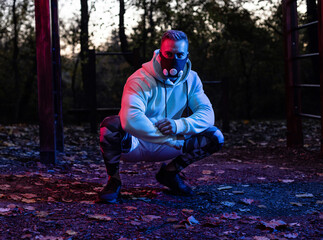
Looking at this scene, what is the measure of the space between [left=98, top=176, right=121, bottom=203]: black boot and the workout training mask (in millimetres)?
923

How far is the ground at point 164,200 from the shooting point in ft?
10.1

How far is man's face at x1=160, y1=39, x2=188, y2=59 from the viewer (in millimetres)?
3445

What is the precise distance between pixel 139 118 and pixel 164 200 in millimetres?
884

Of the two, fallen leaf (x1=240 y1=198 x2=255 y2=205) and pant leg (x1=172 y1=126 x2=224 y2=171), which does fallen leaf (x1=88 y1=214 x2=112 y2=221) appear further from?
fallen leaf (x1=240 y1=198 x2=255 y2=205)

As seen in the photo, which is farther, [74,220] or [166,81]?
[166,81]

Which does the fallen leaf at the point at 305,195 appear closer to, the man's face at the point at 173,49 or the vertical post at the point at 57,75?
the man's face at the point at 173,49

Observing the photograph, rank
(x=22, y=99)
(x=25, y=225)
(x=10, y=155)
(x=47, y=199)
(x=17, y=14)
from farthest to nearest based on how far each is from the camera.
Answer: (x=22, y=99) → (x=17, y=14) → (x=10, y=155) → (x=47, y=199) → (x=25, y=225)

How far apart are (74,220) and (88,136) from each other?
6041 millimetres

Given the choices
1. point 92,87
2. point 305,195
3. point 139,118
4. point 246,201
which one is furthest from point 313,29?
point 139,118

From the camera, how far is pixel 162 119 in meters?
3.38

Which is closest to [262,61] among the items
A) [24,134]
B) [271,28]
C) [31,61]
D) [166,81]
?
[271,28]

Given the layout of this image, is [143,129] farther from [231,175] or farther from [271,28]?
[271,28]

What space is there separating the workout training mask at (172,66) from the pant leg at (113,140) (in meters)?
0.50

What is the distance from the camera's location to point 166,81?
11.5 feet
